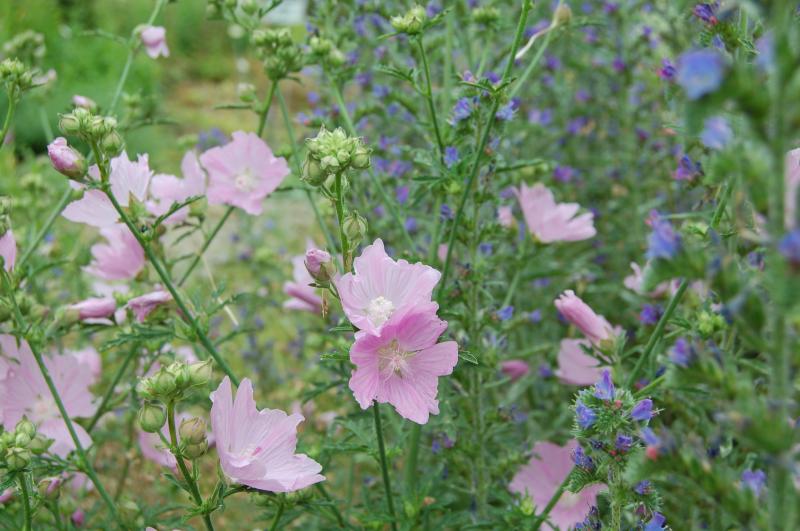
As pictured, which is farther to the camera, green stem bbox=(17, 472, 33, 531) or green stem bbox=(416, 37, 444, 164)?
green stem bbox=(416, 37, 444, 164)

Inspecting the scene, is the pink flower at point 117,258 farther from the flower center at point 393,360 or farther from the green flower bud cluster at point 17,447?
the flower center at point 393,360

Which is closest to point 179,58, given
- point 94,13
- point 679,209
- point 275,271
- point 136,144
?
point 94,13

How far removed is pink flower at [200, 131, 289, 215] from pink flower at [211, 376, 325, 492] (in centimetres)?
63

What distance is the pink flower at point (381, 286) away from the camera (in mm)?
1332

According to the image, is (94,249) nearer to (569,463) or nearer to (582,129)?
(569,463)

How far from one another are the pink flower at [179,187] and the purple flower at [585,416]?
1034mm

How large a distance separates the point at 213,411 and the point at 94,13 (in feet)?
29.3

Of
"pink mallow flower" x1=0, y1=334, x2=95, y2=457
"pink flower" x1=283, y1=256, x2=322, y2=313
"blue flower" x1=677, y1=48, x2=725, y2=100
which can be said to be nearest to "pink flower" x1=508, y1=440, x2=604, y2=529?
"pink flower" x1=283, y1=256, x2=322, y2=313

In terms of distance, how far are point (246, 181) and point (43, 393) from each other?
0.65 meters

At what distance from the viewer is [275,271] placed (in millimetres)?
3219

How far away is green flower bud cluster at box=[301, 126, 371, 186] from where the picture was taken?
52.2 inches

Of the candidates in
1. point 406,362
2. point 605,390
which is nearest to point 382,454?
point 406,362

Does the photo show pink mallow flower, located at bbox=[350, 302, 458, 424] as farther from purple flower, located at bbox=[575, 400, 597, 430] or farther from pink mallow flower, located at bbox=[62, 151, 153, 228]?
pink mallow flower, located at bbox=[62, 151, 153, 228]

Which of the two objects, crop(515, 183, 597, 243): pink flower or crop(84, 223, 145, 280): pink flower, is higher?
crop(515, 183, 597, 243): pink flower
